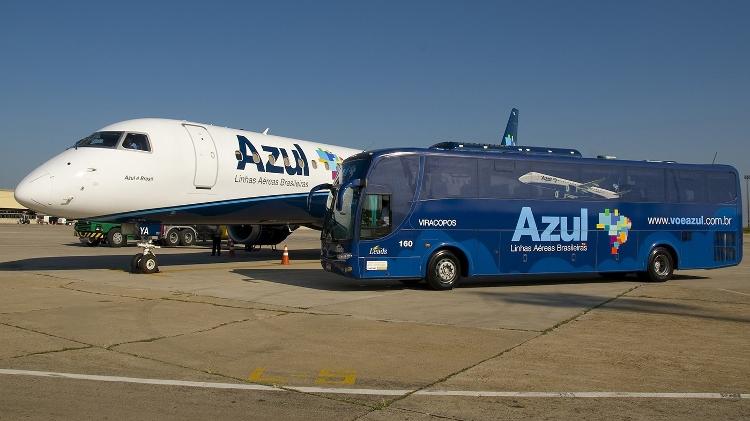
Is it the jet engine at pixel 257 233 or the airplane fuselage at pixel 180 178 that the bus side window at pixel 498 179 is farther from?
the jet engine at pixel 257 233

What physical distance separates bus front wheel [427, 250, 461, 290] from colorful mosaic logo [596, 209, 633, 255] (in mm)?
4321

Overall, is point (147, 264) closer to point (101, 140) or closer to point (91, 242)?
point (101, 140)

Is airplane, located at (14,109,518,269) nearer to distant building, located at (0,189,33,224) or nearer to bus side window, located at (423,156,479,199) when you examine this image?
bus side window, located at (423,156,479,199)

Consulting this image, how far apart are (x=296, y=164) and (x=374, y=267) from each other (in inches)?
324

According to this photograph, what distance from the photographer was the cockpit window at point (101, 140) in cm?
1702

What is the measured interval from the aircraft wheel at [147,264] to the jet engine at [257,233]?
6645 millimetres

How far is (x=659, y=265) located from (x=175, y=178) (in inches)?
523

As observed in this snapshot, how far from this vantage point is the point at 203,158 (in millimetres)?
18594

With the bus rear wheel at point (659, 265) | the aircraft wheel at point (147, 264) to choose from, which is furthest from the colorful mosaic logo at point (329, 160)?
the bus rear wheel at point (659, 265)

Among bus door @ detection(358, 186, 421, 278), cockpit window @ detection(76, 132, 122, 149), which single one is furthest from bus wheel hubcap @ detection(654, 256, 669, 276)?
cockpit window @ detection(76, 132, 122, 149)

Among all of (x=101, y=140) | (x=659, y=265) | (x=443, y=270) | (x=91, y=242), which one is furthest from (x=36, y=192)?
(x=91, y=242)

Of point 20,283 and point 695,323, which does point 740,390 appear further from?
point 20,283

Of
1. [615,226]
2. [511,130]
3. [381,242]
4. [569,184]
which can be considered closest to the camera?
[381,242]

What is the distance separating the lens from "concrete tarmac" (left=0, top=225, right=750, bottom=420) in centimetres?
597
